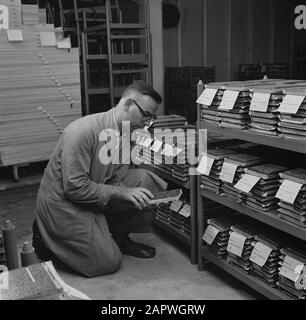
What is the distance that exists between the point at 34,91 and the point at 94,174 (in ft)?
8.01

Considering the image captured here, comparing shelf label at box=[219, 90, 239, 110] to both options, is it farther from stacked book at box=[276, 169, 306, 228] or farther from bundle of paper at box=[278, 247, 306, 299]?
bundle of paper at box=[278, 247, 306, 299]

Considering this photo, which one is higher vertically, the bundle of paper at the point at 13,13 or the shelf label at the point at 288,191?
the bundle of paper at the point at 13,13

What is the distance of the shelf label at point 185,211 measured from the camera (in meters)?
3.10

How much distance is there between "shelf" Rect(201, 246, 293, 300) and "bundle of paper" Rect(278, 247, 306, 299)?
4 centimetres

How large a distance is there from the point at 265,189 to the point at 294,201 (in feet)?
0.71

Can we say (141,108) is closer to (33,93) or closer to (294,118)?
(294,118)

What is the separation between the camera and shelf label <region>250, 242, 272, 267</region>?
241 centimetres

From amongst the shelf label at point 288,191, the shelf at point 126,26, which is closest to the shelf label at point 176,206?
the shelf label at point 288,191

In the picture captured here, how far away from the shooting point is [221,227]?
2752 millimetres

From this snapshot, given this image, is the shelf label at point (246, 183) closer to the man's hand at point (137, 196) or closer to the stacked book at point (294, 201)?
the stacked book at point (294, 201)

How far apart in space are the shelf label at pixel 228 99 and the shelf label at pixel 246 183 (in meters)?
0.40

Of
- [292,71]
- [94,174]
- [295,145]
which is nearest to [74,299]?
[295,145]

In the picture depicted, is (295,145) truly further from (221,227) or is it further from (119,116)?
(119,116)
